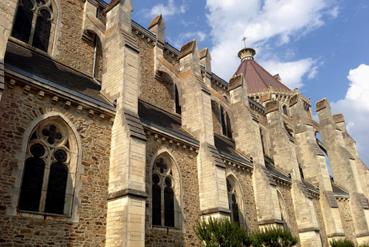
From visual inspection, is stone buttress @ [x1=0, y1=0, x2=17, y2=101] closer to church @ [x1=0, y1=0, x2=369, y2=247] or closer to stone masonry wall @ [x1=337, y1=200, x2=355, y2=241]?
church @ [x1=0, y1=0, x2=369, y2=247]

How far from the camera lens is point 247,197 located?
51.9 feet

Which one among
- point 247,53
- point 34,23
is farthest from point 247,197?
point 247,53

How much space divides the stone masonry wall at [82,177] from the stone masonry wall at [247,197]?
7.01 m

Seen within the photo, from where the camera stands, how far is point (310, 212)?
19.0m

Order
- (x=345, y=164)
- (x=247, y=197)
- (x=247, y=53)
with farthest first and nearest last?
(x=247, y=53), (x=345, y=164), (x=247, y=197)

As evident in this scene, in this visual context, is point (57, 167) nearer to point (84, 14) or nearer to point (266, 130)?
point (84, 14)

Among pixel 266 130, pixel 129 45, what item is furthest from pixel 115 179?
pixel 266 130

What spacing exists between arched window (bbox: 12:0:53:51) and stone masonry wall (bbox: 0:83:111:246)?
16.1 feet

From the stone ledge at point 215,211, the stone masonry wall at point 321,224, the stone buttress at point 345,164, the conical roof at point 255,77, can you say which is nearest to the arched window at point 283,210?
the stone masonry wall at point 321,224

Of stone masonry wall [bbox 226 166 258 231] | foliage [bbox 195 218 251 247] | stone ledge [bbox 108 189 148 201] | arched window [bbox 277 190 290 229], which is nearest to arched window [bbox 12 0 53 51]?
stone ledge [bbox 108 189 148 201]

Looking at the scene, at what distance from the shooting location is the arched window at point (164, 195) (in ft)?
37.2

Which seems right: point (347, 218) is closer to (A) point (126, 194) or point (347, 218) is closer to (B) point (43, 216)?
(A) point (126, 194)

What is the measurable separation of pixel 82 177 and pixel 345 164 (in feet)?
80.5

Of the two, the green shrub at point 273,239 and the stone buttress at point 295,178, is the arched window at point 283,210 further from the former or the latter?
the green shrub at point 273,239
